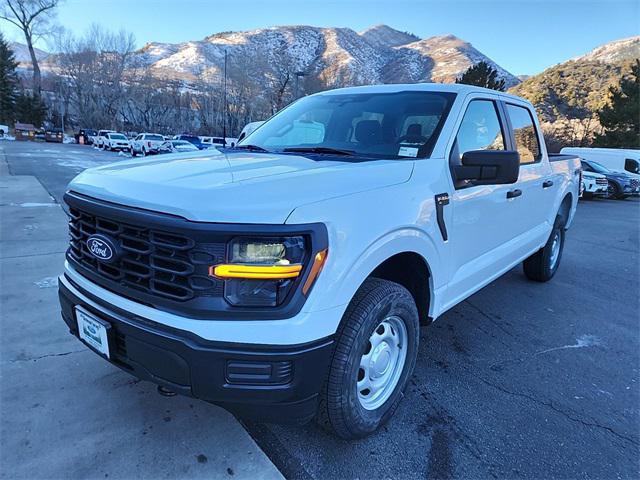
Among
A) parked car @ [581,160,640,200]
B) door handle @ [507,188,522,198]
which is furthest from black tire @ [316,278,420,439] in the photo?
parked car @ [581,160,640,200]

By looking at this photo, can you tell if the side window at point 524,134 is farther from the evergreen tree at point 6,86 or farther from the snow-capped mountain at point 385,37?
the snow-capped mountain at point 385,37

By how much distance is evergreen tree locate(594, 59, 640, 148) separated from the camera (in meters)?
27.3

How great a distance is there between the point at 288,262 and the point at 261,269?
11cm

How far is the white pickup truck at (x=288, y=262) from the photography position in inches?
66.8

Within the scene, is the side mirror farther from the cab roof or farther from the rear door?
the rear door

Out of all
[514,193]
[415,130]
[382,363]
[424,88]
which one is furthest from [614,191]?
[382,363]

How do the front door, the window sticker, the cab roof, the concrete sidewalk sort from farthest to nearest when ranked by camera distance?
the cab roof → the front door → the window sticker → the concrete sidewalk

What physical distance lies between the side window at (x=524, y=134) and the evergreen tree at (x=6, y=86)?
75.2m

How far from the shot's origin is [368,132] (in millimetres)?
2992

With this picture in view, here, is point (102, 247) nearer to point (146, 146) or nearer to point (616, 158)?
point (616, 158)

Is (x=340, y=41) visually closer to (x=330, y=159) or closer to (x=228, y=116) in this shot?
(x=228, y=116)

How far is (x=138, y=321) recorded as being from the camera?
1.85m

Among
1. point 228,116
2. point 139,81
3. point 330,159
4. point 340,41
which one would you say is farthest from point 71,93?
point 340,41

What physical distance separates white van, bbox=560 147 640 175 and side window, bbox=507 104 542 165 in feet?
58.2
